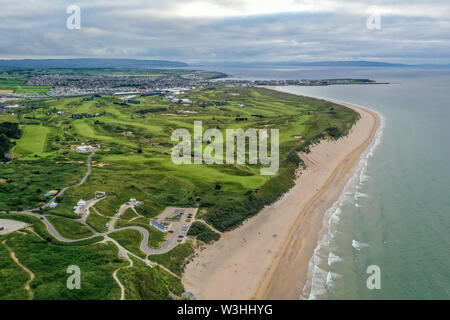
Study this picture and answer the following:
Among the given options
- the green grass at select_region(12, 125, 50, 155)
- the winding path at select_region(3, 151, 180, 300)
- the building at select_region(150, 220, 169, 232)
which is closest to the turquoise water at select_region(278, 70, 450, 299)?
the winding path at select_region(3, 151, 180, 300)

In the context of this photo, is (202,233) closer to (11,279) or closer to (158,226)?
(158,226)

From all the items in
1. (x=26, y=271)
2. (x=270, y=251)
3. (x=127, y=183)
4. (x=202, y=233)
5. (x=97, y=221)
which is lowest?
(x=270, y=251)

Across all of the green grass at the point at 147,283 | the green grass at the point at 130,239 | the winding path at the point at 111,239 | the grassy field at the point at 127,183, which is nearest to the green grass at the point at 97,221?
the grassy field at the point at 127,183

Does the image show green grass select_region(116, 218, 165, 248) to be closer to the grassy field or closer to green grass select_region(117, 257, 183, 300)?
the grassy field

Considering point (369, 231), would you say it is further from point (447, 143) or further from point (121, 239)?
point (447, 143)

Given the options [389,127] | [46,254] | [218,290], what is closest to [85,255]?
[46,254]

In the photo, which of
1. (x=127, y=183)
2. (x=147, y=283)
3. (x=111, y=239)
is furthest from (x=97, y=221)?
(x=147, y=283)
